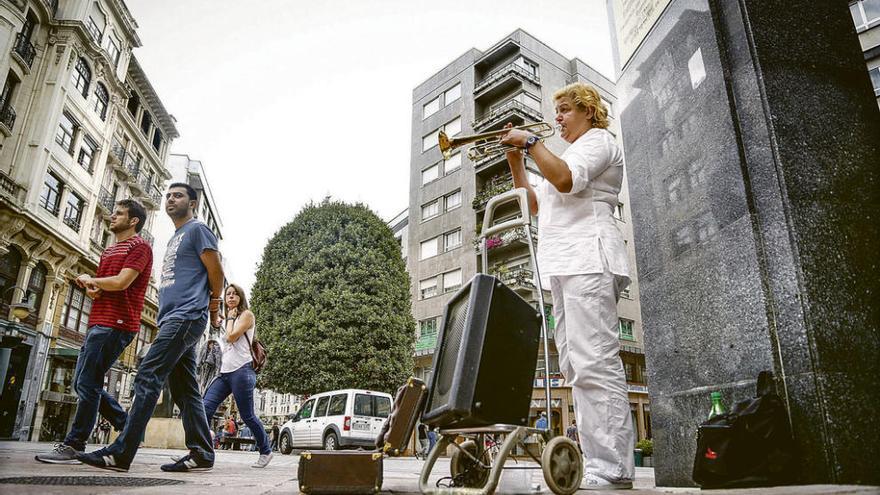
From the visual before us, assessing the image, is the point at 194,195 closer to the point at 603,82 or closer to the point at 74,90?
the point at 74,90

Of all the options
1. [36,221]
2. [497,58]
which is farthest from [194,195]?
[497,58]

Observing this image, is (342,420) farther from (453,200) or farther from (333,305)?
(453,200)

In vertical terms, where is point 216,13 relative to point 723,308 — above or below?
above

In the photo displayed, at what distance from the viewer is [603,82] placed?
37281mm

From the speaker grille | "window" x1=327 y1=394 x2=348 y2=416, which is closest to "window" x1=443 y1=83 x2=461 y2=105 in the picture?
"window" x1=327 y1=394 x2=348 y2=416

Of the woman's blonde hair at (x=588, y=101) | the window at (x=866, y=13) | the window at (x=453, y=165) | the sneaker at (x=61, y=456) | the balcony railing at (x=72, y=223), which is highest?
the window at (x=866, y=13)

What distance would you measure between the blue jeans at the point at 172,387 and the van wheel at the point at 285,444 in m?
14.9

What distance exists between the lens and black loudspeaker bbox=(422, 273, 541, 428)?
1.97 meters

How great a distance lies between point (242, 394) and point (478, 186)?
2666 centimetres

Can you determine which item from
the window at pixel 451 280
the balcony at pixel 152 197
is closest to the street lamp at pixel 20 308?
the balcony at pixel 152 197

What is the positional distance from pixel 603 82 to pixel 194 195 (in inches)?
1496

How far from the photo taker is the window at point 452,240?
31.1 m

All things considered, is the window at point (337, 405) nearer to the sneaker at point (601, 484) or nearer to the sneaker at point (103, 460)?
the sneaker at point (103, 460)

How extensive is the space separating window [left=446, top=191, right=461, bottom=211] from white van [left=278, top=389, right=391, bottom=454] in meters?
17.7
